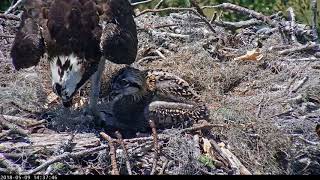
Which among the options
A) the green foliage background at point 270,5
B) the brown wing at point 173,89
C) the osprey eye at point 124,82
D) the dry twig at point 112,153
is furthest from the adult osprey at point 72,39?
the green foliage background at point 270,5

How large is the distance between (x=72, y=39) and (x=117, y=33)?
358mm

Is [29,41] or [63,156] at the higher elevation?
[29,41]

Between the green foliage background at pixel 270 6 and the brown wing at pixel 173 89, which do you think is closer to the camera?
the brown wing at pixel 173 89

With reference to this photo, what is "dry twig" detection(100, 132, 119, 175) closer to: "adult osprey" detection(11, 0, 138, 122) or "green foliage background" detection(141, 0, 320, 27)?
"adult osprey" detection(11, 0, 138, 122)

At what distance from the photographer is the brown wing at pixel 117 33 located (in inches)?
187

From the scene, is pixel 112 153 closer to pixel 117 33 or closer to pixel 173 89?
pixel 173 89

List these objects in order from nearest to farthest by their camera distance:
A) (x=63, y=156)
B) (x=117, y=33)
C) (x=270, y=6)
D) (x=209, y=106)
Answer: (x=63, y=156), (x=117, y=33), (x=209, y=106), (x=270, y=6)

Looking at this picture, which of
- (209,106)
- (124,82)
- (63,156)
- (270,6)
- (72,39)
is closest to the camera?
(63,156)

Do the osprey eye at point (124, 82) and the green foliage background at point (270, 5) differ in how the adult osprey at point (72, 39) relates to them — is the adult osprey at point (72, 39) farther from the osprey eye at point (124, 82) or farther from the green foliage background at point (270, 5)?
the green foliage background at point (270, 5)

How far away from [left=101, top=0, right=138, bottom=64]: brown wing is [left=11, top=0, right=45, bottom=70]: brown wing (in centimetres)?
51

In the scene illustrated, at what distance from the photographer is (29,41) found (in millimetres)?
4801

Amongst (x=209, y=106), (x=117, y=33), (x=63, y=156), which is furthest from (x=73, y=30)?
(x=209, y=106)

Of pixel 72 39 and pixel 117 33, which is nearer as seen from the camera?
pixel 72 39

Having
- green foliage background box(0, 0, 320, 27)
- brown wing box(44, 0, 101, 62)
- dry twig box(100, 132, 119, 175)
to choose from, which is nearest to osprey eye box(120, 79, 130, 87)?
brown wing box(44, 0, 101, 62)
